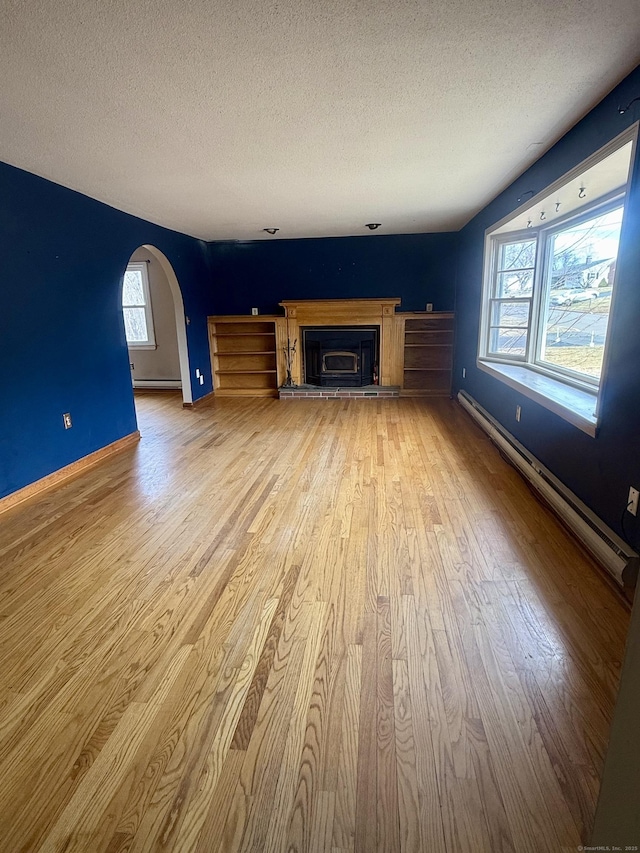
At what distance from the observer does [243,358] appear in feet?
21.8

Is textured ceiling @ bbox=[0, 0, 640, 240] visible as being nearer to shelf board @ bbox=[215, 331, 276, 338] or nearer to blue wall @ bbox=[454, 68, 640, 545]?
blue wall @ bbox=[454, 68, 640, 545]

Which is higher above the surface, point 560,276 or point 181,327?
point 560,276

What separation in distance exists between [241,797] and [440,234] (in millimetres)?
6536

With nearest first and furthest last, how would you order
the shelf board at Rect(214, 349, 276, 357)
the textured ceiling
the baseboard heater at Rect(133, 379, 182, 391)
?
the textured ceiling, the shelf board at Rect(214, 349, 276, 357), the baseboard heater at Rect(133, 379, 182, 391)

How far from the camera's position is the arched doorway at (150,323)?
22.0ft

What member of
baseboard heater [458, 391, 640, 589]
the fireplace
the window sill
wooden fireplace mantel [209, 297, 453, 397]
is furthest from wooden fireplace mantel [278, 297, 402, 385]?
baseboard heater [458, 391, 640, 589]

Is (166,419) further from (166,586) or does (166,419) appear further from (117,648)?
(117,648)

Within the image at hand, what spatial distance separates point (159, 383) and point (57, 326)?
3.82 metres

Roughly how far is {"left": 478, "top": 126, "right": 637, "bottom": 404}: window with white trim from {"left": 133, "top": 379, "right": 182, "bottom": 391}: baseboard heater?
15.8ft

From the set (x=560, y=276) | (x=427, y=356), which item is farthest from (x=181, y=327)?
(x=560, y=276)

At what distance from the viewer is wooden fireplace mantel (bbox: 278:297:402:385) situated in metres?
5.97

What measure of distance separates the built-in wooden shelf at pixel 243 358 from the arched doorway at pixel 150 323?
0.62 meters

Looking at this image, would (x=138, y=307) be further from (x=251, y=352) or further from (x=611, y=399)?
(x=611, y=399)

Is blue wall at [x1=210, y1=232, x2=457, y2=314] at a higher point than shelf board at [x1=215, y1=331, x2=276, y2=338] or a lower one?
higher
